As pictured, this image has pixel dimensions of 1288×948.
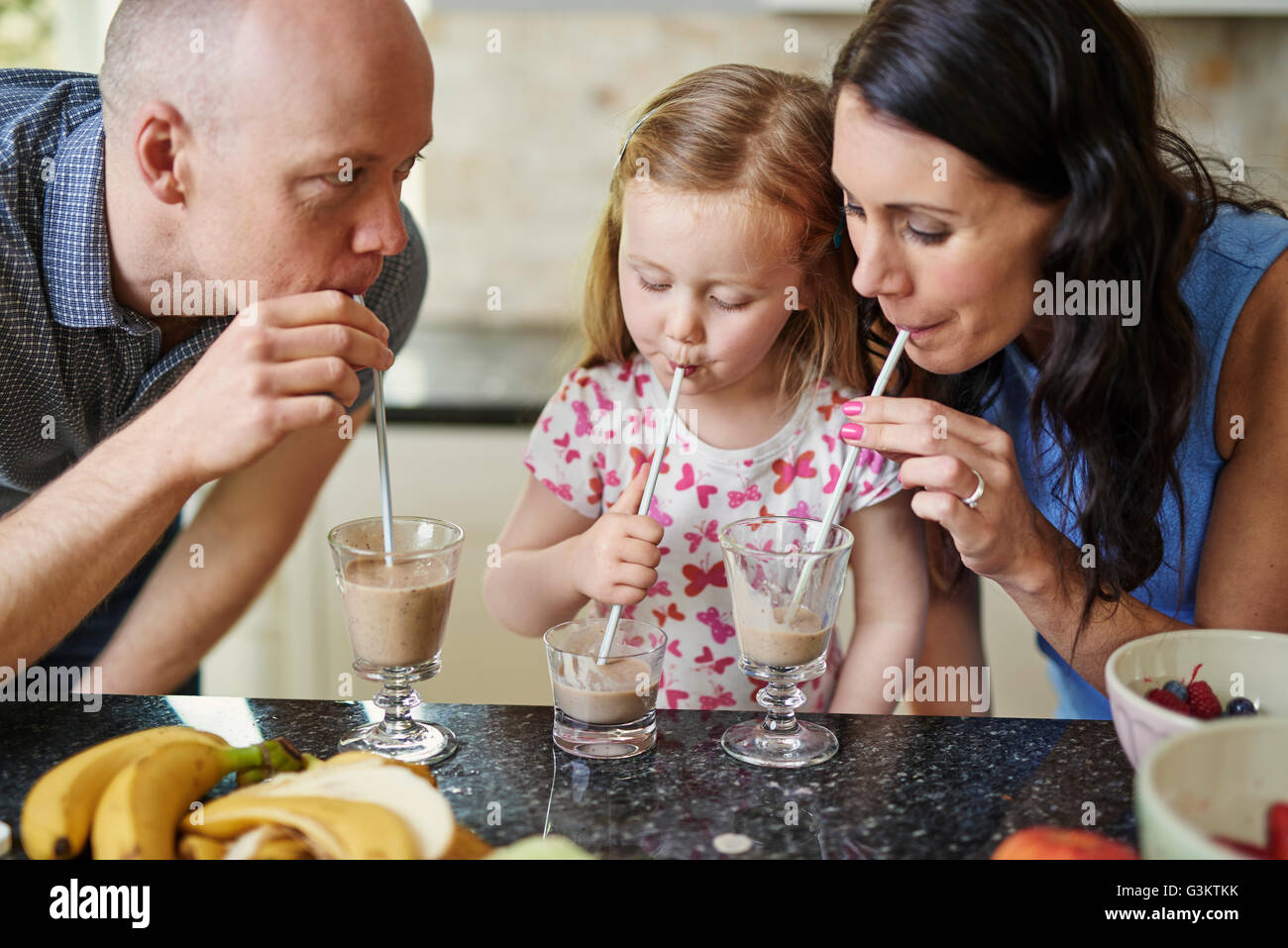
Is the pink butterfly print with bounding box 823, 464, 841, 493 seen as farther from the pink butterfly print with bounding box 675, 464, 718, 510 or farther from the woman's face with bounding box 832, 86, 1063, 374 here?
the woman's face with bounding box 832, 86, 1063, 374

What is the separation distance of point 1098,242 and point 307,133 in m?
0.80

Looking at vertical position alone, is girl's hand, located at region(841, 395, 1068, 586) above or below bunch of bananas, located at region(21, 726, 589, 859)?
above

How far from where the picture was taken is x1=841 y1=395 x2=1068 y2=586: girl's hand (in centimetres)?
109

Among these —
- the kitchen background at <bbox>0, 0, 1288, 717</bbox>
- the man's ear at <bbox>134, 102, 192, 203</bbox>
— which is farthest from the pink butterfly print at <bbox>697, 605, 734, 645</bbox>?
the kitchen background at <bbox>0, 0, 1288, 717</bbox>

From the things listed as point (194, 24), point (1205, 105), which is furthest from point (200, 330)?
point (1205, 105)

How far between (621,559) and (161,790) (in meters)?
0.50

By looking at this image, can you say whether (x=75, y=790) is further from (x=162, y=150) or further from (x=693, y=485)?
(x=693, y=485)

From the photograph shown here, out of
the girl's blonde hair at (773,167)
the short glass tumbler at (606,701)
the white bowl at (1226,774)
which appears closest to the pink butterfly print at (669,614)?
the girl's blonde hair at (773,167)

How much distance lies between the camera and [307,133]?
3.94 ft

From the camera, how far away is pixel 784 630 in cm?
106

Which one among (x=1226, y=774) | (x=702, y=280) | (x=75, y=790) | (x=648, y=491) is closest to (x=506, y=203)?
(x=702, y=280)

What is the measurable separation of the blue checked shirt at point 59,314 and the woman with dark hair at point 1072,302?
0.90 m

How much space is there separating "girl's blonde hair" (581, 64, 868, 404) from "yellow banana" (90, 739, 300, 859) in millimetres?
784

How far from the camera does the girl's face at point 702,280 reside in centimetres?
131
